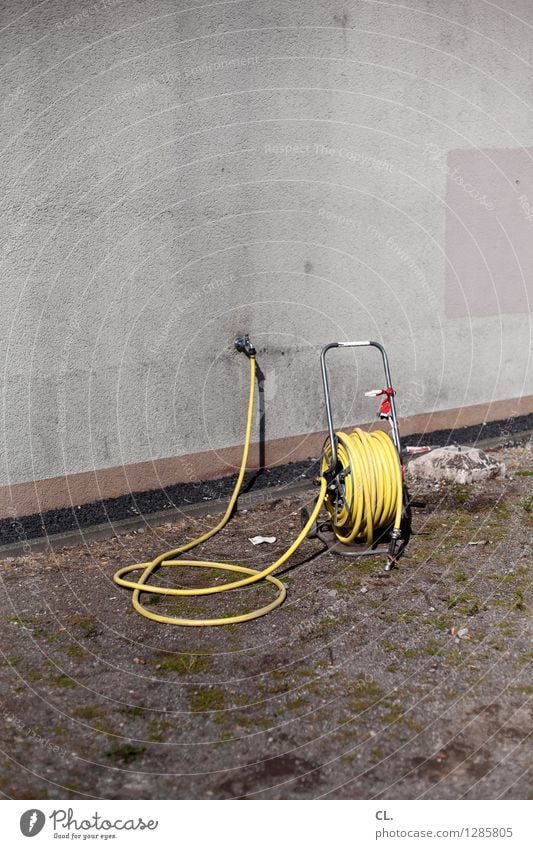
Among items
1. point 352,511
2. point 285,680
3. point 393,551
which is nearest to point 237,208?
point 352,511

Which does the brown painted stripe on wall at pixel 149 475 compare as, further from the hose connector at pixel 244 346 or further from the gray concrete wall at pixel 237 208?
the hose connector at pixel 244 346

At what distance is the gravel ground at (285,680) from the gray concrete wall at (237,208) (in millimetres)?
1345

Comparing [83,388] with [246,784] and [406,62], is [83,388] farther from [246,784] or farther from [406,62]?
[406,62]

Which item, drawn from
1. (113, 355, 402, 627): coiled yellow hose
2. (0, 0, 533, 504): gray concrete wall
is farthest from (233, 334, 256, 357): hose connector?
(113, 355, 402, 627): coiled yellow hose

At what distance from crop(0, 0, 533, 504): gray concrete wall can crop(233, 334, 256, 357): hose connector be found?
10 cm

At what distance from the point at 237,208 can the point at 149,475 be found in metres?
2.29

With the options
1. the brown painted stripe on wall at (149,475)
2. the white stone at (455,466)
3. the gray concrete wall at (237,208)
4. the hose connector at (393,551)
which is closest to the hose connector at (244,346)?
the gray concrete wall at (237,208)

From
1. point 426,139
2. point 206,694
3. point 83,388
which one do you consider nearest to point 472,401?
point 426,139

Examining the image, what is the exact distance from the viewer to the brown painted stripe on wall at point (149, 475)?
644 cm

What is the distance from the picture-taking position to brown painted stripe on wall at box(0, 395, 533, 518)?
21.1 ft

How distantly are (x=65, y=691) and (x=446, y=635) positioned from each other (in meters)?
2.06

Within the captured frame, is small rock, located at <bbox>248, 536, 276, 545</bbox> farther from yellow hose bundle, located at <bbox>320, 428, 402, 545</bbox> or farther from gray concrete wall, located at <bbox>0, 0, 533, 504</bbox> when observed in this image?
gray concrete wall, located at <bbox>0, 0, 533, 504</bbox>

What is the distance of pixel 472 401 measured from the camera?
8938mm

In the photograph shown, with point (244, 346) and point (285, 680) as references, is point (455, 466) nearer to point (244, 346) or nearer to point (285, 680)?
point (244, 346)
